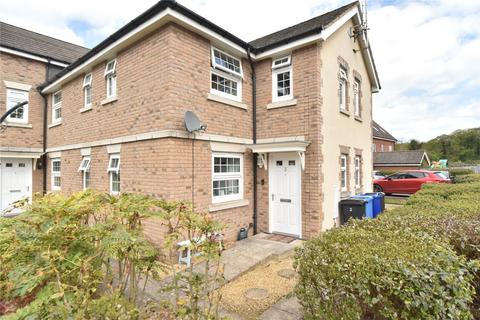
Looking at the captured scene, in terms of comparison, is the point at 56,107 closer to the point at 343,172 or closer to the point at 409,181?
the point at 343,172

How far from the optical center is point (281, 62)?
8.15 m

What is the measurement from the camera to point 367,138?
39.7 ft

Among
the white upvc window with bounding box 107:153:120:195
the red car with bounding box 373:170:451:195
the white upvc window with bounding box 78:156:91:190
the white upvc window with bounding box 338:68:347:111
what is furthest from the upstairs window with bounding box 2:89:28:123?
the red car with bounding box 373:170:451:195

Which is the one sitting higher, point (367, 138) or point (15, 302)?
point (367, 138)

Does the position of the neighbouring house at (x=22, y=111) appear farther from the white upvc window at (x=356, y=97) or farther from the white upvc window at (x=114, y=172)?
the white upvc window at (x=356, y=97)

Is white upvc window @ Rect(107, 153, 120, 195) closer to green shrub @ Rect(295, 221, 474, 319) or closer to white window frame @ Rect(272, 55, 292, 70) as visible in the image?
white window frame @ Rect(272, 55, 292, 70)

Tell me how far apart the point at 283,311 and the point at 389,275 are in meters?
2.02

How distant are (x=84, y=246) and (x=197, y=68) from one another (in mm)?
5305

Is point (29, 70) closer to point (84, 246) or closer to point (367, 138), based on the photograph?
point (84, 246)

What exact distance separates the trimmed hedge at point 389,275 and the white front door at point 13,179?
1252 cm

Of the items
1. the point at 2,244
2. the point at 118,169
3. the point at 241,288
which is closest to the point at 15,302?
the point at 2,244

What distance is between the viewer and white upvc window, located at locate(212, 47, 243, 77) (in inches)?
286

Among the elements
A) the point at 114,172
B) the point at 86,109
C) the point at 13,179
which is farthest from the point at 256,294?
the point at 13,179

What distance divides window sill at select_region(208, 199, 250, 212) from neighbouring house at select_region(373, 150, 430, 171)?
3169 centimetres
